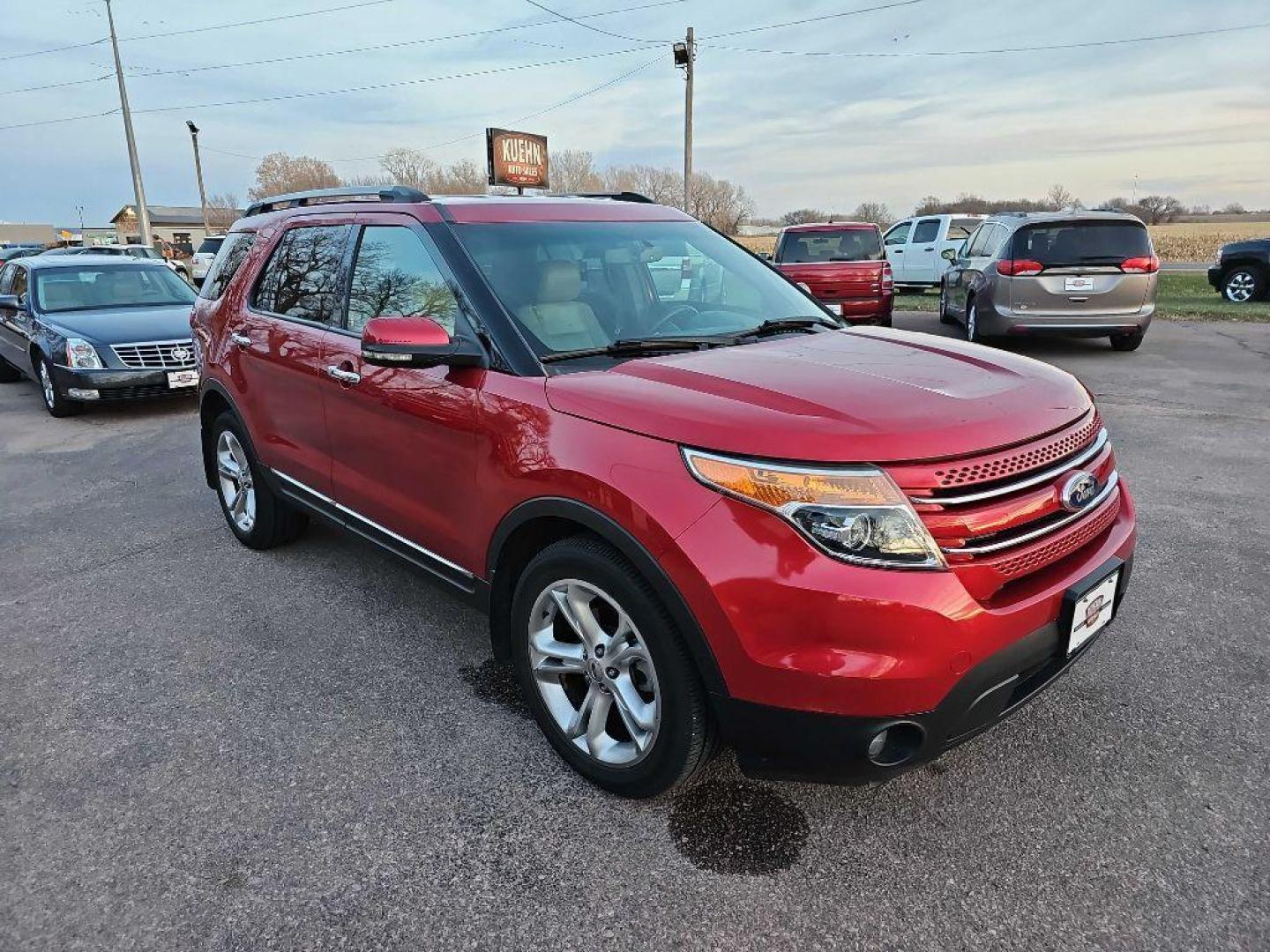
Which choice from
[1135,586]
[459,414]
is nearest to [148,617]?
[459,414]

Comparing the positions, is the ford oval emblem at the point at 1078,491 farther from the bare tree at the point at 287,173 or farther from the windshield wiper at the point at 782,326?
the bare tree at the point at 287,173

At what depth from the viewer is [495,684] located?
3.33 metres

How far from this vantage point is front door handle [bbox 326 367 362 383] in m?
3.39

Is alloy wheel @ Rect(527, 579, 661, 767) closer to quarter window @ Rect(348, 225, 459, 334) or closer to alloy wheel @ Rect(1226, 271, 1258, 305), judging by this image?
quarter window @ Rect(348, 225, 459, 334)

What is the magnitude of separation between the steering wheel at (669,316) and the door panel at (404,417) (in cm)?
66

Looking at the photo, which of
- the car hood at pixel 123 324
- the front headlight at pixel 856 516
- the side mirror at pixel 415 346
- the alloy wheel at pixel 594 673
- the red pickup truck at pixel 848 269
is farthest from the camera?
the red pickup truck at pixel 848 269

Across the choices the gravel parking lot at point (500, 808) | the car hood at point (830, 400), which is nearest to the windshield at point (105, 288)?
the gravel parking lot at point (500, 808)

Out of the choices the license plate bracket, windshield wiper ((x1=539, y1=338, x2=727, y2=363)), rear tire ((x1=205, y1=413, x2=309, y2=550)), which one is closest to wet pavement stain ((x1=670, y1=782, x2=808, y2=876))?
the license plate bracket

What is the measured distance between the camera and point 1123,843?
237 centimetres

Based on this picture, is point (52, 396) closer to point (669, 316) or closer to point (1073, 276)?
point (669, 316)

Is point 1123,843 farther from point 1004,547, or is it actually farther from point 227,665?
point 227,665

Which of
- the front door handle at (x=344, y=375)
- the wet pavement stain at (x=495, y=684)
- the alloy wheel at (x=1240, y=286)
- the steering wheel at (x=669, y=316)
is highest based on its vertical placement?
the steering wheel at (x=669, y=316)

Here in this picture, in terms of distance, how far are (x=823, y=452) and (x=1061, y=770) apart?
4.97ft

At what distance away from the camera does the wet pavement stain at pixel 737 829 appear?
2.35m
